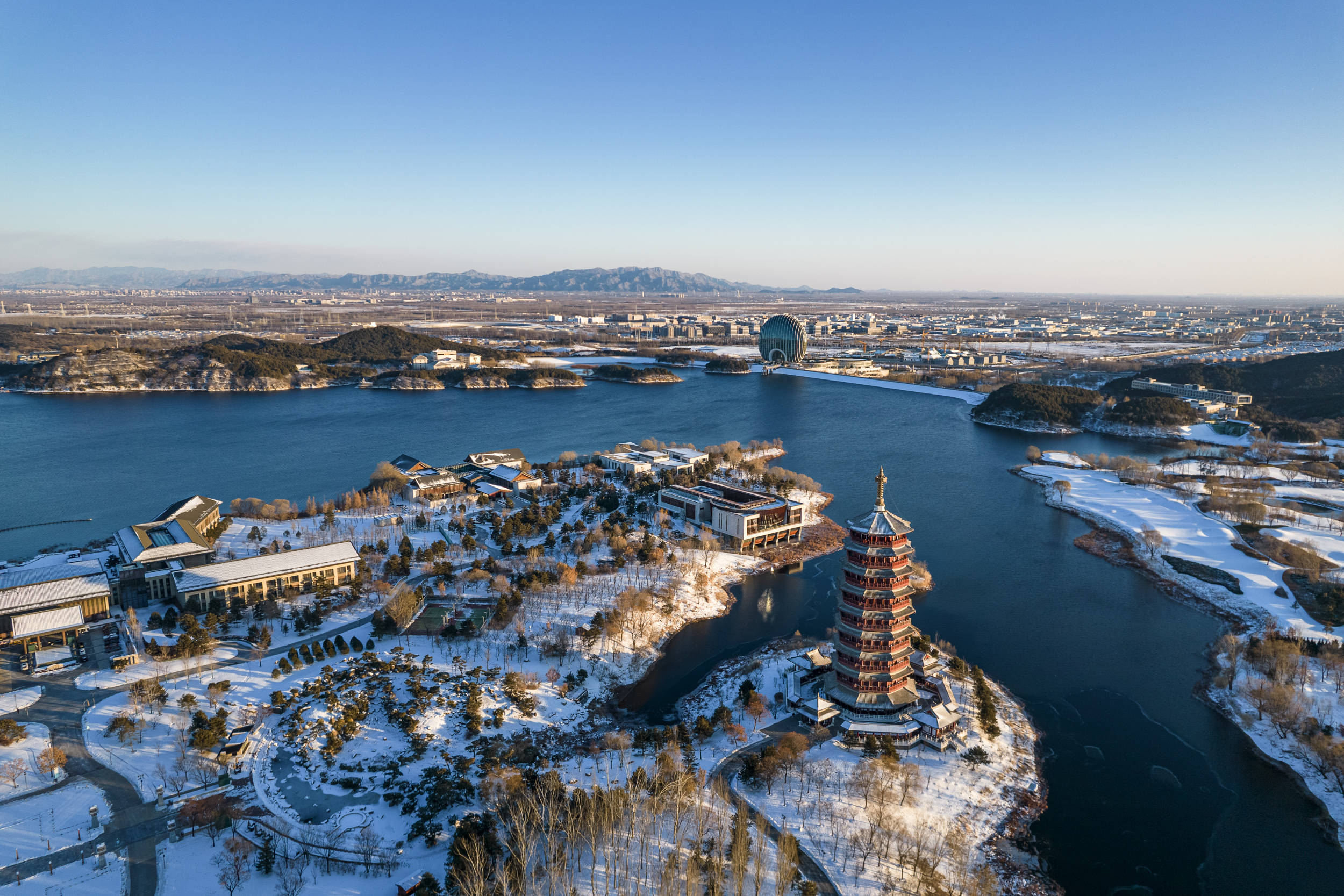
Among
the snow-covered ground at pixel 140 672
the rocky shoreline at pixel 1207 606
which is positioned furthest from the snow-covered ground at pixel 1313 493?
the snow-covered ground at pixel 140 672

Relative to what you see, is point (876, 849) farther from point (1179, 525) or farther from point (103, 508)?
point (103, 508)

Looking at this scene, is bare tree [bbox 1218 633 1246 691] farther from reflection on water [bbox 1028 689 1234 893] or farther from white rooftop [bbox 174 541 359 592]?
white rooftop [bbox 174 541 359 592]

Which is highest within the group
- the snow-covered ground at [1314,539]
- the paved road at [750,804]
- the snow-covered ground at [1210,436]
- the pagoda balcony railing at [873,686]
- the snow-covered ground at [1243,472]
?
the snow-covered ground at [1210,436]

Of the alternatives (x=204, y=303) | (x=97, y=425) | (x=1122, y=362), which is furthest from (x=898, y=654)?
(x=204, y=303)

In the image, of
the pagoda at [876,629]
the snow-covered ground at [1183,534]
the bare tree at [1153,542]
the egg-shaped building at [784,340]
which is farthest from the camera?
the egg-shaped building at [784,340]

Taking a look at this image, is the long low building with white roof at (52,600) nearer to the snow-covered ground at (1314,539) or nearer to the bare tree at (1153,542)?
the bare tree at (1153,542)

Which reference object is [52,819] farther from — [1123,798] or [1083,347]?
[1083,347]
